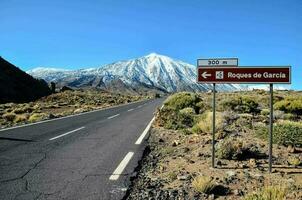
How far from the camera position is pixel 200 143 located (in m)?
11.7

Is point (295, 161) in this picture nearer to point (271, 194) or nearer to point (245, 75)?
point (245, 75)

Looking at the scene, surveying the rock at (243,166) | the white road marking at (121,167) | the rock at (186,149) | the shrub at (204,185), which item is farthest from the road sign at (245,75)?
the rock at (186,149)

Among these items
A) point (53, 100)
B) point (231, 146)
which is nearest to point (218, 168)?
point (231, 146)

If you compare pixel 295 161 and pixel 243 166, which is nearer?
pixel 243 166

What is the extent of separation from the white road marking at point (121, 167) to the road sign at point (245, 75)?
97.0 inches

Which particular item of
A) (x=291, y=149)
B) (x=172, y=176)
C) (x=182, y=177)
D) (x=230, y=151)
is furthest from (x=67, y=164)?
(x=291, y=149)

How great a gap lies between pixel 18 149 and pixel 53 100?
48.9 m

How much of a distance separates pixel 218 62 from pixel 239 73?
0.52m

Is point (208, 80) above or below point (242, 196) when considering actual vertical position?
above

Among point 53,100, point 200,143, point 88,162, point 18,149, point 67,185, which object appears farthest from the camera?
point 53,100

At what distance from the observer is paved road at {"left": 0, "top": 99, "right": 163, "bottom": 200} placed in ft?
21.7

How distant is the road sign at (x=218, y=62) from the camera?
8.23 metres

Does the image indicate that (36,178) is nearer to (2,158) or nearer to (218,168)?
(2,158)

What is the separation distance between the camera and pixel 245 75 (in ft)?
26.5
